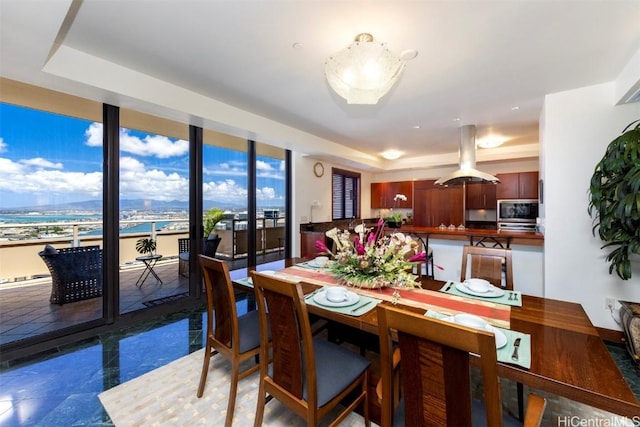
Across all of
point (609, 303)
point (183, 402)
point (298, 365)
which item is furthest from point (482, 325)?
point (609, 303)

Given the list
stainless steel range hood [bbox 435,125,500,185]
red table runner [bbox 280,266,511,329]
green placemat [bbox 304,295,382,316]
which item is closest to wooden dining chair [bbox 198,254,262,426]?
green placemat [bbox 304,295,382,316]

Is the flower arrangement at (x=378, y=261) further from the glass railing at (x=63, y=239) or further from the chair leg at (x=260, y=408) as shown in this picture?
the glass railing at (x=63, y=239)

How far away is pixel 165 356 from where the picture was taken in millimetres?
2436

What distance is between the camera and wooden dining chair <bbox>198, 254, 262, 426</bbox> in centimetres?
166

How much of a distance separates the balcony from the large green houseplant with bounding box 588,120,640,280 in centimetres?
327

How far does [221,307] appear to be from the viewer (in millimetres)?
1807

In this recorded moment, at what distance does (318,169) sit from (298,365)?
15.1ft

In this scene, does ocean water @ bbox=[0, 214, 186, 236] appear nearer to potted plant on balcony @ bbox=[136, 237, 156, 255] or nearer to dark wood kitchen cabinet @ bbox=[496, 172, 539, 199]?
potted plant on balcony @ bbox=[136, 237, 156, 255]

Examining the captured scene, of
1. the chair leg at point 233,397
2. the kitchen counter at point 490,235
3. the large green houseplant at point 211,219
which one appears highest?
the large green houseplant at point 211,219

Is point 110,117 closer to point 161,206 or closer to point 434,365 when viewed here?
point 161,206

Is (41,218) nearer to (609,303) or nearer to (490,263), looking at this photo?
(490,263)

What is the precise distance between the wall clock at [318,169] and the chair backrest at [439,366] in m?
4.73

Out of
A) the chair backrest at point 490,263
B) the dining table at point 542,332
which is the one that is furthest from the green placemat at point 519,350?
the chair backrest at point 490,263

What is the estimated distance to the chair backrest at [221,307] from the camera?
1.67 metres
